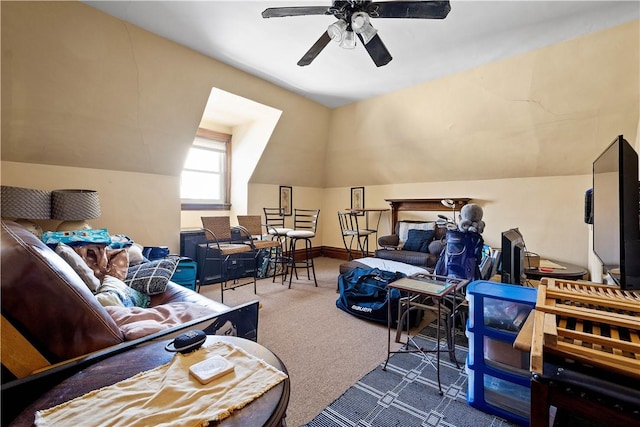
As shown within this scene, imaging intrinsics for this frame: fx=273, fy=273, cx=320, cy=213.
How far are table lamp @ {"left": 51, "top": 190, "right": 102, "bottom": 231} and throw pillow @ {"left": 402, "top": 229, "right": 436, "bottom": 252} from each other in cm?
398

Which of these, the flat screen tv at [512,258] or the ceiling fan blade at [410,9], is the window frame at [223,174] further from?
the flat screen tv at [512,258]

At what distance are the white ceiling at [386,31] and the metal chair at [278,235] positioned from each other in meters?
2.10

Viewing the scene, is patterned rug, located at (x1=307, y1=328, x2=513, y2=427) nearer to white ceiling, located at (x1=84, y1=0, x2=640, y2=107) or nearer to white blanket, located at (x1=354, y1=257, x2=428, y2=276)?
white blanket, located at (x1=354, y1=257, x2=428, y2=276)

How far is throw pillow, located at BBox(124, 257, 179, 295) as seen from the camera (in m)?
1.92

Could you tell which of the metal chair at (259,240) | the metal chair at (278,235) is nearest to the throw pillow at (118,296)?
the metal chair at (259,240)

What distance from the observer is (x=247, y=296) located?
3344 mm

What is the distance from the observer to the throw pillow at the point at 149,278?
6.30ft

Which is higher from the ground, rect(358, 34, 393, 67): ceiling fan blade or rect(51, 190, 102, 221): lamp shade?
rect(358, 34, 393, 67): ceiling fan blade

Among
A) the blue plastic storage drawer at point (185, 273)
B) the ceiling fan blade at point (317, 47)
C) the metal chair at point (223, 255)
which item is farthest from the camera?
the metal chair at point (223, 255)

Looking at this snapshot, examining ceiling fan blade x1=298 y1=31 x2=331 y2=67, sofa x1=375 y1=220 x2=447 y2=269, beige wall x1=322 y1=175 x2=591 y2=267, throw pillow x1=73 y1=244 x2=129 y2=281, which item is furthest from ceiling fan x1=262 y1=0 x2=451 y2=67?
beige wall x1=322 y1=175 x2=591 y2=267

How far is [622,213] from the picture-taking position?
0.86 meters

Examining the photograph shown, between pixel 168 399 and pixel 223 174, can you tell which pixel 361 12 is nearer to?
pixel 168 399

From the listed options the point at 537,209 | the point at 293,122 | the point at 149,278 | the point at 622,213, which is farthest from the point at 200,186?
the point at 537,209

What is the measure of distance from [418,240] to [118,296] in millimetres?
3790
